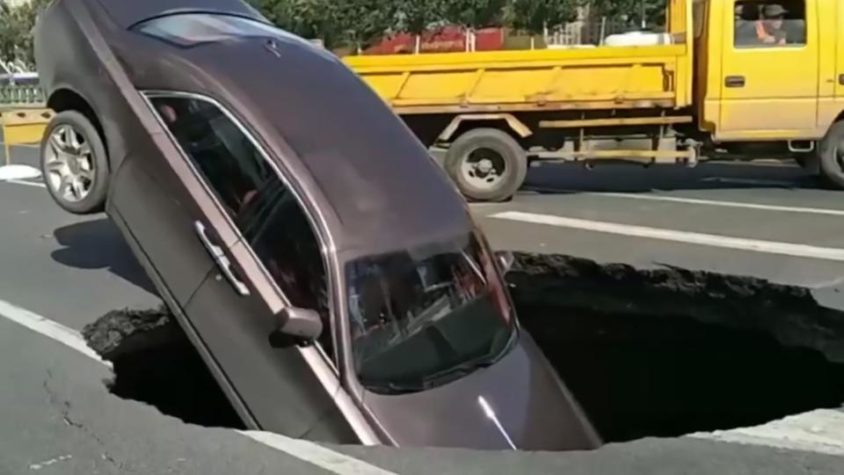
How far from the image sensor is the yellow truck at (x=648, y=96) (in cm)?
1179

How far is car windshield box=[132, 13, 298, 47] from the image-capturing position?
6.71 meters

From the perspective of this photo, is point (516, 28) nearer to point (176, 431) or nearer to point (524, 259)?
point (524, 259)

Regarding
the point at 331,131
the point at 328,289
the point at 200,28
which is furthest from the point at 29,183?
the point at 328,289

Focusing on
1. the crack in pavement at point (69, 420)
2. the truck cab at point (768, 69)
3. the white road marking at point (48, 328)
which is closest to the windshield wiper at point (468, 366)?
the crack in pavement at point (69, 420)

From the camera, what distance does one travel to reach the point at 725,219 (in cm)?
1063

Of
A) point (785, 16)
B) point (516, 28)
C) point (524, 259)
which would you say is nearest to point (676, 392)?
point (524, 259)

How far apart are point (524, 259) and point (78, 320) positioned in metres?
3.63

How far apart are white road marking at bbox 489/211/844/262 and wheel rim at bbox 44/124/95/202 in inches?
192

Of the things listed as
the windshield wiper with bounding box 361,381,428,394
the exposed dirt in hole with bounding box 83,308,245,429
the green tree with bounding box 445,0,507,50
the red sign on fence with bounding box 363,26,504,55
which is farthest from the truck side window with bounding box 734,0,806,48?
the green tree with bounding box 445,0,507,50

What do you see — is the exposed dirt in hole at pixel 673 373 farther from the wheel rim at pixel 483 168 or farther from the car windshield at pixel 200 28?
the wheel rim at pixel 483 168

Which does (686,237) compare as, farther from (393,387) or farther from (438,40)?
(438,40)

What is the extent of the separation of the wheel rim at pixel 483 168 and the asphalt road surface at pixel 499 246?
0.47 m

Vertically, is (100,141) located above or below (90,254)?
above

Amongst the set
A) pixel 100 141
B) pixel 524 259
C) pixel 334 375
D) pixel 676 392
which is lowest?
pixel 676 392
